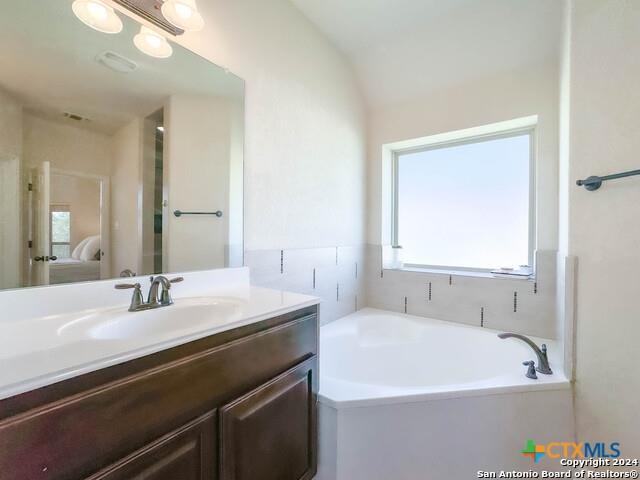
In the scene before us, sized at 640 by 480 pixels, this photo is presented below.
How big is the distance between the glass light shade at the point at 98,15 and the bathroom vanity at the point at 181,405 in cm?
96

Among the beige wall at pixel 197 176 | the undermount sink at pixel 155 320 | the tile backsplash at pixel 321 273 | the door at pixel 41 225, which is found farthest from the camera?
the tile backsplash at pixel 321 273

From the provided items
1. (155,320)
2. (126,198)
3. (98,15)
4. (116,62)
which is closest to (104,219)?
(126,198)

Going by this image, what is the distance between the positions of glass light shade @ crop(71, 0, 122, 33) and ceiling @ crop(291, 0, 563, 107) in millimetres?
1168

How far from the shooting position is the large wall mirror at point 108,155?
92 centimetres

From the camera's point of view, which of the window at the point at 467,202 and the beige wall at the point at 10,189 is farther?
the window at the point at 467,202

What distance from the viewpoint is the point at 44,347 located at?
68 cm

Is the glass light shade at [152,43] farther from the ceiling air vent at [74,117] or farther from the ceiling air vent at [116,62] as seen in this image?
the ceiling air vent at [74,117]

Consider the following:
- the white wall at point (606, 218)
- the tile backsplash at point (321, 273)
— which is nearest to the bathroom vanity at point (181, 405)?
the tile backsplash at point (321, 273)

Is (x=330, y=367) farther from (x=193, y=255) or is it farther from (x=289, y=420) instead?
(x=193, y=255)

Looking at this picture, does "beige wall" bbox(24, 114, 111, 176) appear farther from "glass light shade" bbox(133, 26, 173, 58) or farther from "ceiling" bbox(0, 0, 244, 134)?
"glass light shade" bbox(133, 26, 173, 58)

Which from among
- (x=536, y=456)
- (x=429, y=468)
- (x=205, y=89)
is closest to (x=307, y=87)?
(x=205, y=89)

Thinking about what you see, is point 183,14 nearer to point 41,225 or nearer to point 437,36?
point 41,225

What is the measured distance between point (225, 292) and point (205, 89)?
995mm

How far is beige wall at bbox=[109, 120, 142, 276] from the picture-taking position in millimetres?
1135
